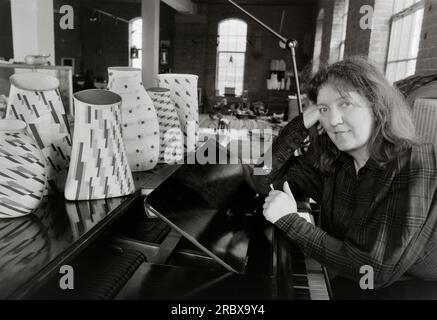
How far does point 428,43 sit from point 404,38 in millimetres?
1603

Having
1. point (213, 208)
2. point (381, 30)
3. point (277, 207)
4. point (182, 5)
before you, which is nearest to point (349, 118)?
point (277, 207)

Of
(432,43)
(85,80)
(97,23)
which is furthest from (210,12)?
(432,43)

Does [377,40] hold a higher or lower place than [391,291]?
higher

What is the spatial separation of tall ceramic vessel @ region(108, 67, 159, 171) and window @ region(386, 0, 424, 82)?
12.4 ft

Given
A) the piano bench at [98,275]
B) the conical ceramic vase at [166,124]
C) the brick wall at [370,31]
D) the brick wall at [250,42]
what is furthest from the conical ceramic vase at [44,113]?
the brick wall at [250,42]

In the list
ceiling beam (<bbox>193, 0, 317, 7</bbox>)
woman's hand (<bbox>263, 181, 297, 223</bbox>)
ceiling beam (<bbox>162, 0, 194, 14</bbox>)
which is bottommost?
woman's hand (<bbox>263, 181, 297, 223</bbox>)

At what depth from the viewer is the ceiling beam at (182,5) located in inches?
403

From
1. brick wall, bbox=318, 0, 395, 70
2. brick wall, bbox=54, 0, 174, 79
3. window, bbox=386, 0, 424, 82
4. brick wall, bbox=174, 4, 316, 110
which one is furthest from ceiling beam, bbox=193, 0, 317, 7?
window, bbox=386, 0, 424, 82

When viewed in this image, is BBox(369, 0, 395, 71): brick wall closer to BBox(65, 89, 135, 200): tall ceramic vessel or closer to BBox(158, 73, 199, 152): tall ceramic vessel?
BBox(158, 73, 199, 152): tall ceramic vessel

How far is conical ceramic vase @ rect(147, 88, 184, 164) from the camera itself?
126 centimetres

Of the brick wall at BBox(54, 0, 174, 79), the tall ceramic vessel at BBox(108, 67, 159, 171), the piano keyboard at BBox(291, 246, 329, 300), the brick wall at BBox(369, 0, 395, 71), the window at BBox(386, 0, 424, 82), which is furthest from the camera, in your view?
the brick wall at BBox(54, 0, 174, 79)

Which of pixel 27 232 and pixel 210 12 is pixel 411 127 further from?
pixel 210 12

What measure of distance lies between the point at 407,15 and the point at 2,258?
5.00 m

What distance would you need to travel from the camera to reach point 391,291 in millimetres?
908
